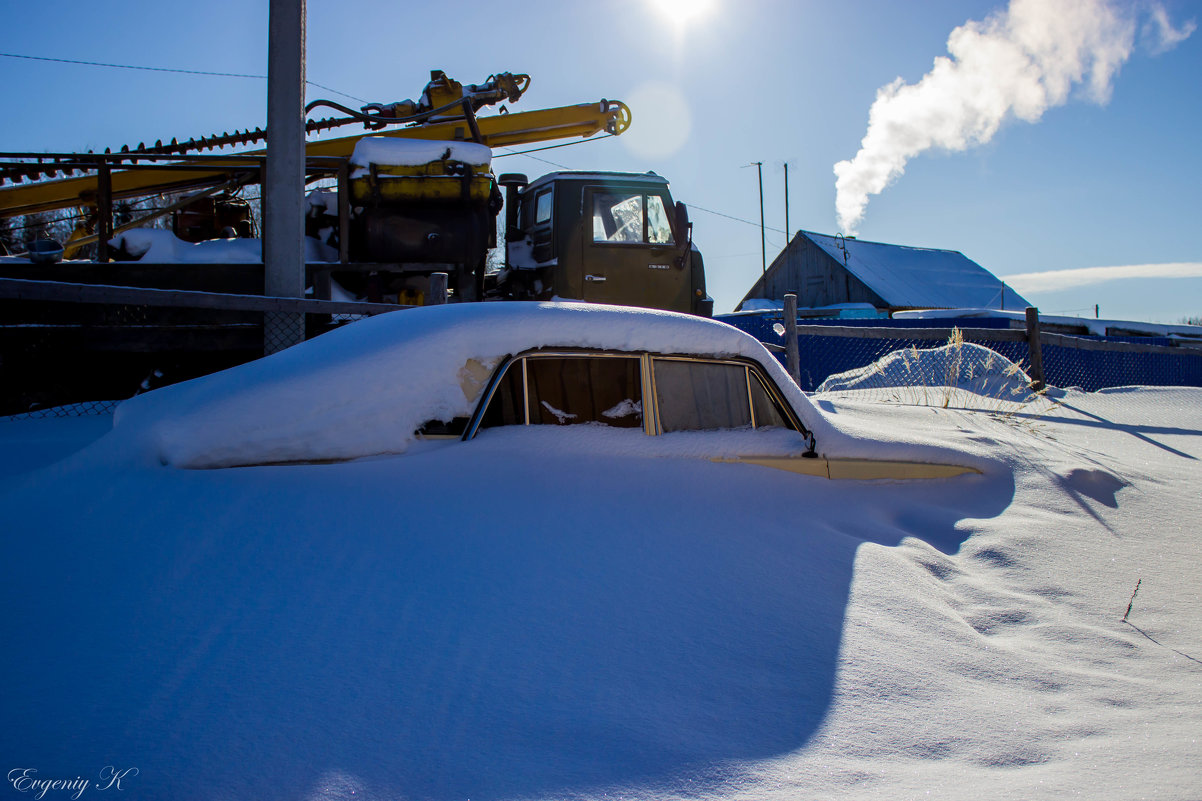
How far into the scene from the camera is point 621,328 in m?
3.19

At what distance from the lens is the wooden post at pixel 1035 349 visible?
8414 millimetres

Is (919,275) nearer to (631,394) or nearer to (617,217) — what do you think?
(617,217)

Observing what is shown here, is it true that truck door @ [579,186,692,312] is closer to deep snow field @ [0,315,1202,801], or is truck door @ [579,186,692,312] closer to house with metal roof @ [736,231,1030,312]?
deep snow field @ [0,315,1202,801]

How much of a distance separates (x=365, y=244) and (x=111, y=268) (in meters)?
2.09

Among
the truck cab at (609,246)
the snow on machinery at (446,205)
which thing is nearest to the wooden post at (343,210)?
the snow on machinery at (446,205)

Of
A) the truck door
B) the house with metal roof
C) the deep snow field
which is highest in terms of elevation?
the house with metal roof

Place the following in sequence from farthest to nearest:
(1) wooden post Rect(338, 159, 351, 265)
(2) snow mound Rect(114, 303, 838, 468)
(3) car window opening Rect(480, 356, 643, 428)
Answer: (1) wooden post Rect(338, 159, 351, 265), (3) car window opening Rect(480, 356, 643, 428), (2) snow mound Rect(114, 303, 838, 468)

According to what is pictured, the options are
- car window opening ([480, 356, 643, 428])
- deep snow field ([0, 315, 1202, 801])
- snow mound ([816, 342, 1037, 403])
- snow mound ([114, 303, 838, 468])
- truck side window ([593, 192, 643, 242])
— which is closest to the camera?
deep snow field ([0, 315, 1202, 801])

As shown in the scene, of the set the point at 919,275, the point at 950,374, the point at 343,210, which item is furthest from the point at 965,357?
the point at 919,275

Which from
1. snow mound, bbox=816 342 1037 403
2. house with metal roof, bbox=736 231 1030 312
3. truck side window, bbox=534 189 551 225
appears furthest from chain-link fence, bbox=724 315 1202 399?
house with metal roof, bbox=736 231 1030 312

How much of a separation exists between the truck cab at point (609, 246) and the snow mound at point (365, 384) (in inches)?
183

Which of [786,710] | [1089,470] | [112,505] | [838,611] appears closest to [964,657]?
[838,611]

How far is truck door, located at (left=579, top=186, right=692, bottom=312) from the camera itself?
25.9 ft

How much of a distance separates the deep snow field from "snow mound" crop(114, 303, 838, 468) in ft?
0.35
